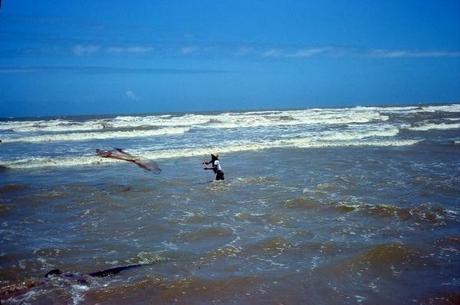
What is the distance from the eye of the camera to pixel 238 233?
8.78 meters

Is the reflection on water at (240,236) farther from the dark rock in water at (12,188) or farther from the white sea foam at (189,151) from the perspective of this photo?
the white sea foam at (189,151)

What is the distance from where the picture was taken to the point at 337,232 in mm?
8609

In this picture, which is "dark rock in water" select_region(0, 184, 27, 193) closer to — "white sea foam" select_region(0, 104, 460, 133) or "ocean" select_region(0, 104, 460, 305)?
"ocean" select_region(0, 104, 460, 305)

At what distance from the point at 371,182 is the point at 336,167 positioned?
3078 millimetres

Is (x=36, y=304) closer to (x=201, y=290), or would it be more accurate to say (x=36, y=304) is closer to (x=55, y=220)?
(x=201, y=290)

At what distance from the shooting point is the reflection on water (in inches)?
240

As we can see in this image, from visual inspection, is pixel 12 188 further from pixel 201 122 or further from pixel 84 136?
pixel 201 122

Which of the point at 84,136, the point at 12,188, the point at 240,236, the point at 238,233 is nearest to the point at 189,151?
the point at 12,188

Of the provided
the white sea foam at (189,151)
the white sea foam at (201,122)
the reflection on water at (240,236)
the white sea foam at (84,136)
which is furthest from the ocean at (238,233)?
the white sea foam at (201,122)

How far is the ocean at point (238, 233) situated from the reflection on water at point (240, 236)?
3 centimetres

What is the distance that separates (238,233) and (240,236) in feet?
0.68

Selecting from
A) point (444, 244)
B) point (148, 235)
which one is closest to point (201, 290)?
point (148, 235)

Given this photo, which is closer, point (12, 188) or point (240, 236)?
point (240, 236)

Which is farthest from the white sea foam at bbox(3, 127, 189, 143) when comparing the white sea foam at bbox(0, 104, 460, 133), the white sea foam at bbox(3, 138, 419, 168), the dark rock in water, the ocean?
the dark rock in water
